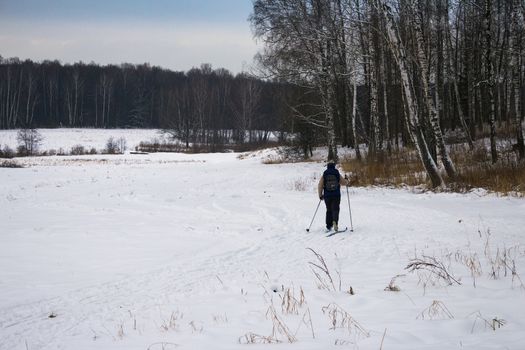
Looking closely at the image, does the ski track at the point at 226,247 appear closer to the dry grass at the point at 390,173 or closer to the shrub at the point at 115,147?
the dry grass at the point at 390,173

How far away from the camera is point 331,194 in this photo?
999cm

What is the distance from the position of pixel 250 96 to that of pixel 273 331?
199ft

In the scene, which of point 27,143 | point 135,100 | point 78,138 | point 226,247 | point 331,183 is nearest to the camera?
point 226,247

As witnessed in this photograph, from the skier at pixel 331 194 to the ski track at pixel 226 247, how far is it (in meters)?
0.47

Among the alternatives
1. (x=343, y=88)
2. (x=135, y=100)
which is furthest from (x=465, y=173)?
(x=135, y=100)

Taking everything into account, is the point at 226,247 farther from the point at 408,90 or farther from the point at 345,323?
the point at 408,90

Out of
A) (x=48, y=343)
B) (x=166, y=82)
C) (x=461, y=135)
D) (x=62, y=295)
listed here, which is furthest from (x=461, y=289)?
(x=166, y=82)

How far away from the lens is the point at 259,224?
1122 cm

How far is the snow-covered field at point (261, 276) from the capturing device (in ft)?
13.1

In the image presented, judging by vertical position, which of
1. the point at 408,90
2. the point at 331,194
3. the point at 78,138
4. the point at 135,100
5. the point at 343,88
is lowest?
the point at 331,194

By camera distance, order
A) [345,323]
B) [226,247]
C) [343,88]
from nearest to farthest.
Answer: [345,323] < [226,247] < [343,88]

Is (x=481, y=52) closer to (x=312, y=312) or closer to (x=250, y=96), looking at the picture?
(x=312, y=312)

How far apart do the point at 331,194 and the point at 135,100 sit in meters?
85.4

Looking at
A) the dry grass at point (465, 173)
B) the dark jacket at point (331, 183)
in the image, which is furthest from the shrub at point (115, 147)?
the dark jacket at point (331, 183)
